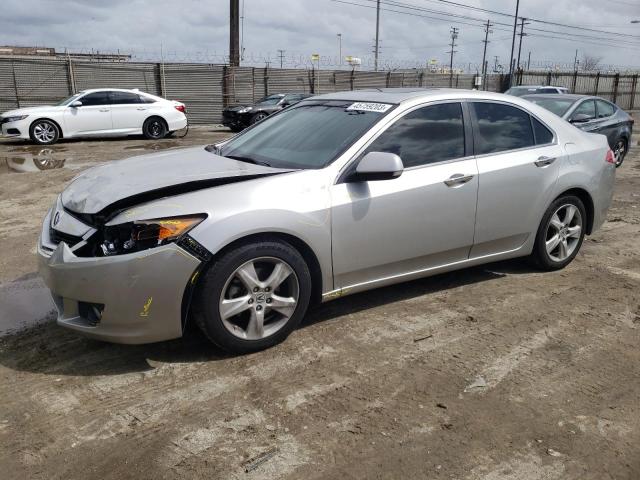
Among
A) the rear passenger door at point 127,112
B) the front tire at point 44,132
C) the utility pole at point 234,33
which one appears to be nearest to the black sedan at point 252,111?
the rear passenger door at point 127,112

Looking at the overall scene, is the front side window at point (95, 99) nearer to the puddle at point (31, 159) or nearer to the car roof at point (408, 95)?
the puddle at point (31, 159)

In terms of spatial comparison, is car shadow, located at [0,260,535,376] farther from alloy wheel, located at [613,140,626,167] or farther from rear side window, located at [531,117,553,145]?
alloy wheel, located at [613,140,626,167]

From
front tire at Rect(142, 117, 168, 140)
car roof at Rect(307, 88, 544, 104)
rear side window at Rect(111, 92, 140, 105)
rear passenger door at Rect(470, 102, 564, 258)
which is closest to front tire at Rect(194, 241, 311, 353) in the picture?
car roof at Rect(307, 88, 544, 104)

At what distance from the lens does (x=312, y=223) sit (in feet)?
12.1

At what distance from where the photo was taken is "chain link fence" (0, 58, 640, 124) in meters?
21.1

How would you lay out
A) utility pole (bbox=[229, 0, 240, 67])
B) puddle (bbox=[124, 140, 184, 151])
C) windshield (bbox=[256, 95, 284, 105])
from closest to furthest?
puddle (bbox=[124, 140, 184, 151])
windshield (bbox=[256, 95, 284, 105])
utility pole (bbox=[229, 0, 240, 67])

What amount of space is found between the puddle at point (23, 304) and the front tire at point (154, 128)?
40.3 feet

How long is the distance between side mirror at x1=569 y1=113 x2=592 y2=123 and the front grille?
9.34m

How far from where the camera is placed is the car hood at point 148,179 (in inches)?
136

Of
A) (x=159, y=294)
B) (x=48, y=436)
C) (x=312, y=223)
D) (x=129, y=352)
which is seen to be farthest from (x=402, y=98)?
(x=48, y=436)

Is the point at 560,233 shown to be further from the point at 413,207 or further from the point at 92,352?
the point at 92,352

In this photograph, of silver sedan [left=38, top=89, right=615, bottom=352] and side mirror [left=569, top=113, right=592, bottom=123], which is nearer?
silver sedan [left=38, top=89, right=615, bottom=352]

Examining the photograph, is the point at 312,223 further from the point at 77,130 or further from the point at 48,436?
the point at 77,130

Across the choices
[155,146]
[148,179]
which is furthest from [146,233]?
[155,146]
